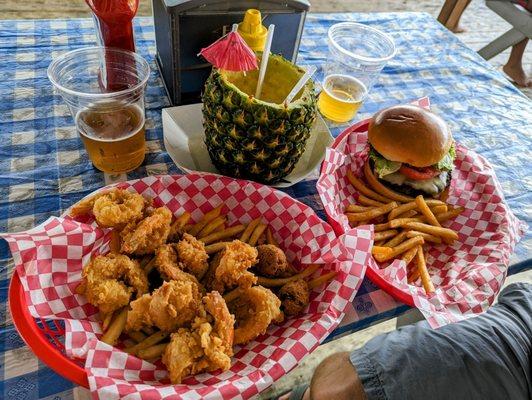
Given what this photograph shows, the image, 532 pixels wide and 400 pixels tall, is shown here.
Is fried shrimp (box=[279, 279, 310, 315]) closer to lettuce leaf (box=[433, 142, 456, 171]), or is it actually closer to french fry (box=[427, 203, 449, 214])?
french fry (box=[427, 203, 449, 214])

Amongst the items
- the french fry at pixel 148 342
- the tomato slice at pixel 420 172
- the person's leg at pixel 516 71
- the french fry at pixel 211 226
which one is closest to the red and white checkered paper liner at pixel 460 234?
the tomato slice at pixel 420 172

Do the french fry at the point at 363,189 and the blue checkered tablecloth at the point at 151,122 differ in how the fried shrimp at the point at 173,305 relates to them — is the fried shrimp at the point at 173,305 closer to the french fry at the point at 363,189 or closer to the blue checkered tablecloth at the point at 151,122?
the blue checkered tablecloth at the point at 151,122

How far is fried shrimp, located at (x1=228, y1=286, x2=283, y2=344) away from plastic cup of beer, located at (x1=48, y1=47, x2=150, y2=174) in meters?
0.65

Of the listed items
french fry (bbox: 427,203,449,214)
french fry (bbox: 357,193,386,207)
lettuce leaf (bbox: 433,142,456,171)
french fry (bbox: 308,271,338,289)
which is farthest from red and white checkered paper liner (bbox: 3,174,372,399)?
lettuce leaf (bbox: 433,142,456,171)

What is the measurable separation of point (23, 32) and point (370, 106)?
1.69m

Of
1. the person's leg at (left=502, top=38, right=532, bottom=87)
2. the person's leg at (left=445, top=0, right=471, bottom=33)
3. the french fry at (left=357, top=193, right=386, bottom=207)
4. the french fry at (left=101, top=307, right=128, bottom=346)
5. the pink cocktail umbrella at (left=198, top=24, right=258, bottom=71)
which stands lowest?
the person's leg at (left=502, top=38, right=532, bottom=87)

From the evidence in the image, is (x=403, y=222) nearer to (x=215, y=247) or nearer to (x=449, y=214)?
(x=449, y=214)

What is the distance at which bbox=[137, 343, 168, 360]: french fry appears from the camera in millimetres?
915

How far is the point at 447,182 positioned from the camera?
5.12ft

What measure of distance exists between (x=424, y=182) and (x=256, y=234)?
76 centimetres

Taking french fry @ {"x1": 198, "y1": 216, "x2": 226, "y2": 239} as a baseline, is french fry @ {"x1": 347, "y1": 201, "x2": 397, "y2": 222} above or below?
below

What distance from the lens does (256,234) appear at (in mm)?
1177

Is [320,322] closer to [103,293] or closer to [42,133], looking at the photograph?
[103,293]

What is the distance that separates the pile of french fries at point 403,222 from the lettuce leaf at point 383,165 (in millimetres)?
40
